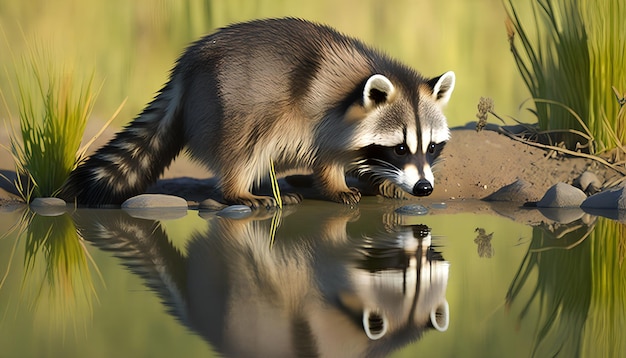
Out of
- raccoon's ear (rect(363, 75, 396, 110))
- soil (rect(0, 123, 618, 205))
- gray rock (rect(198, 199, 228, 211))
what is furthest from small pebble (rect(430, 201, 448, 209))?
gray rock (rect(198, 199, 228, 211))

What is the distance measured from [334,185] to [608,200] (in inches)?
85.1

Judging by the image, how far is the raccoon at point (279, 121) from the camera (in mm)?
7121

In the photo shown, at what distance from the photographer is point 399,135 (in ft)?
23.2

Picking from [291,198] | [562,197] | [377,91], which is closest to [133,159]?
[291,198]

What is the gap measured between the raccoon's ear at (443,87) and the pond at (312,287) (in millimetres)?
1259

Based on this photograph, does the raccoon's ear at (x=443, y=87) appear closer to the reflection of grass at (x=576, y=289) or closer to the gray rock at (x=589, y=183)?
the gray rock at (x=589, y=183)

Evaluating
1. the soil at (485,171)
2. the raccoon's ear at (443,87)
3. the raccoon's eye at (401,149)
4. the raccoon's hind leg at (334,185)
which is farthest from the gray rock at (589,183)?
the raccoon's hind leg at (334,185)

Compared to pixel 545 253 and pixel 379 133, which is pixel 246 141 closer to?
pixel 379 133

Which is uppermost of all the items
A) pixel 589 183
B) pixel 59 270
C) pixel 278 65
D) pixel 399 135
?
pixel 278 65

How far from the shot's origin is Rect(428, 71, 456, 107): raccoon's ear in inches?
289

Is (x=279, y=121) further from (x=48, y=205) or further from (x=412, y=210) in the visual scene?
(x=48, y=205)

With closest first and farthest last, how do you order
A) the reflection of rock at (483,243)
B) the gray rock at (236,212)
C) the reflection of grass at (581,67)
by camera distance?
1. the reflection of rock at (483,243)
2. the gray rock at (236,212)
3. the reflection of grass at (581,67)

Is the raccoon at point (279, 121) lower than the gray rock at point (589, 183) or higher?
higher

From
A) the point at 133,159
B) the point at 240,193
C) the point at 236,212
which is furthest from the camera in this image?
the point at 133,159
